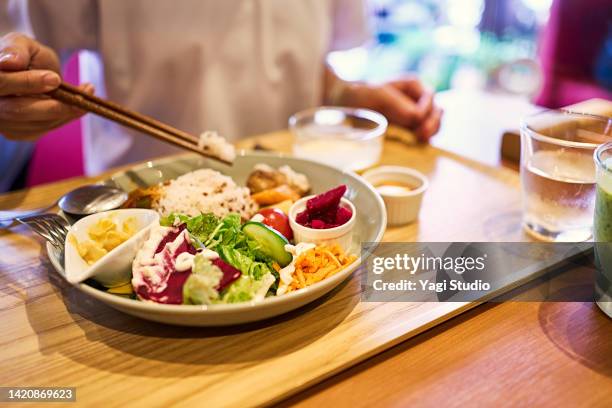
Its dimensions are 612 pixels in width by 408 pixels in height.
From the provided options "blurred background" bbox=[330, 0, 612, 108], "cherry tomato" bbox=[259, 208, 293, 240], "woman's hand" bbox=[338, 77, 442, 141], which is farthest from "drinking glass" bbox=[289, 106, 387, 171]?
"blurred background" bbox=[330, 0, 612, 108]

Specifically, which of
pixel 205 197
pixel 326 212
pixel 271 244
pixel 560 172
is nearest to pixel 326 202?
pixel 326 212

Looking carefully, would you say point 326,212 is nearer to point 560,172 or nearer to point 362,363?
point 362,363

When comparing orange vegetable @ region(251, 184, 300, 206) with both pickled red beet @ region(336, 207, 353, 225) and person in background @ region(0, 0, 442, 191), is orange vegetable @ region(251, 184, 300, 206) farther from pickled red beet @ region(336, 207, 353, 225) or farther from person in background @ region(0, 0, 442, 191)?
person in background @ region(0, 0, 442, 191)

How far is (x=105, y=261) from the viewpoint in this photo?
92cm

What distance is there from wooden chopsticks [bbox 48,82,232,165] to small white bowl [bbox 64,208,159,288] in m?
0.32

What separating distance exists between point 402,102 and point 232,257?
45.3 inches

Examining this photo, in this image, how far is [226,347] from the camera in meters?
0.90

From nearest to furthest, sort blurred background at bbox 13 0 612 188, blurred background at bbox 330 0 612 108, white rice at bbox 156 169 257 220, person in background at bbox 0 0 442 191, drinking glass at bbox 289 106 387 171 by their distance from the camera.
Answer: white rice at bbox 156 169 257 220
drinking glass at bbox 289 106 387 171
person in background at bbox 0 0 442 191
blurred background at bbox 13 0 612 188
blurred background at bbox 330 0 612 108

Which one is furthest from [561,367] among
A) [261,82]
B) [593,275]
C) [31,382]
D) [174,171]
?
[261,82]

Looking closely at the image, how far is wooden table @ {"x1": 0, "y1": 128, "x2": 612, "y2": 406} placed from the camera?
82cm

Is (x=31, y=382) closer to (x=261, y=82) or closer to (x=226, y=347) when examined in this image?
(x=226, y=347)

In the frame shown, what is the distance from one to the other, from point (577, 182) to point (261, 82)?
50.0 inches

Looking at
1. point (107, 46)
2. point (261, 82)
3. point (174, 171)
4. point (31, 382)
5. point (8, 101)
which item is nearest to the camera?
point (31, 382)

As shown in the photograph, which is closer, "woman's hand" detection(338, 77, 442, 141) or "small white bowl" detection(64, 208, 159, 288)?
"small white bowl" detection(64, 208, 159, 288)
